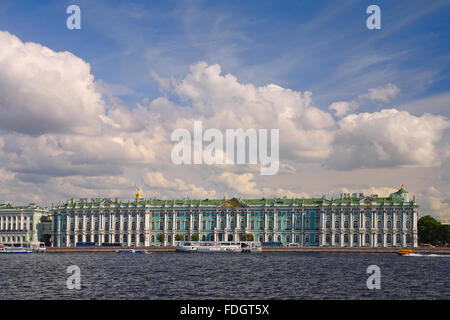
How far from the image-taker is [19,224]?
418 ft

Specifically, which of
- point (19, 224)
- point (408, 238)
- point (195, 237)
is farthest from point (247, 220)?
point (19, 224)

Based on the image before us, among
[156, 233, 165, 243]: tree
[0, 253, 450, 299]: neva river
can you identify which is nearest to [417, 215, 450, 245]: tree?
[156, 233, 165, 243]: tree

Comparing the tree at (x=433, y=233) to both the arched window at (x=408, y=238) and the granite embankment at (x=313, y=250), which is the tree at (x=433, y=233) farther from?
the granite embankment at (x=313, y=250)

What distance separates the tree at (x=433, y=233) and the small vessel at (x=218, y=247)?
3507cm

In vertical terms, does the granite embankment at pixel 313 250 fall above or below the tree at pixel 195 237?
below

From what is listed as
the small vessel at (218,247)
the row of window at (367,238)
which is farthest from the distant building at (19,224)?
the row of window at (367,238)

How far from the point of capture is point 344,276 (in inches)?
1801

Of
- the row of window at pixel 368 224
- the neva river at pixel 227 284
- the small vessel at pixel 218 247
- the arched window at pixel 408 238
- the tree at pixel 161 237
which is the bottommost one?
the small vessel at pixel 218 247

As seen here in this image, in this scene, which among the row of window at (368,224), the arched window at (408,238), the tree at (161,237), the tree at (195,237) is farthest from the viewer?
the tree at (161,237)

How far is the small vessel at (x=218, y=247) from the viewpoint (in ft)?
330

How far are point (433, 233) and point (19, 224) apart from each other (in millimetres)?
92905
